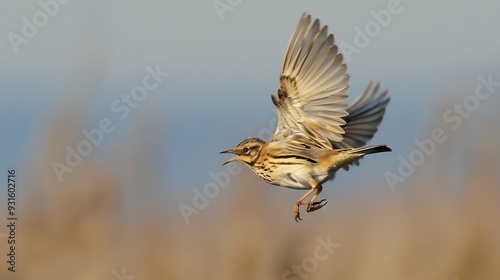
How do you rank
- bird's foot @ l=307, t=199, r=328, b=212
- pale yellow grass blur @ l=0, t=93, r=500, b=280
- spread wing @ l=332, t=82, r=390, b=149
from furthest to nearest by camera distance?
pale yellow grass blur @ l=0, t=93, r=500, b=280 → spread wing @ l=332, t=82, r=390, b=149 → bird's foot @ l=307, t=199, r=328, b=212

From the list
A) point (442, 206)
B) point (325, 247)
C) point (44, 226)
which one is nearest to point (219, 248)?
point (325, 247)

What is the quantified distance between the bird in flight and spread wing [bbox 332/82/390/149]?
340mm

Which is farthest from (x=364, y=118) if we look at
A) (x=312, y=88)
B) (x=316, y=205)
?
(x=316, y=205)

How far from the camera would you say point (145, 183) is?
4812 mm

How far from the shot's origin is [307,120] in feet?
10.1

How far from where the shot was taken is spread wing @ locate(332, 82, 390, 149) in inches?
141

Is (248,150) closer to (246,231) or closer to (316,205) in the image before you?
(316,205)

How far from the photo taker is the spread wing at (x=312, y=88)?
9.86 feet

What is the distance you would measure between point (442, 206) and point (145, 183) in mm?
1748

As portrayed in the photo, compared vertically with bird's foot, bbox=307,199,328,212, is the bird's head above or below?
above

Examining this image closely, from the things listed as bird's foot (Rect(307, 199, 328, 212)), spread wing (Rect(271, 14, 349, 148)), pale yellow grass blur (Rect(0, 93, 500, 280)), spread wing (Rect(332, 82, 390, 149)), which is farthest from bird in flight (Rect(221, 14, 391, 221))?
pale yellow grass blur (Rect(0, 93, 500, 280))

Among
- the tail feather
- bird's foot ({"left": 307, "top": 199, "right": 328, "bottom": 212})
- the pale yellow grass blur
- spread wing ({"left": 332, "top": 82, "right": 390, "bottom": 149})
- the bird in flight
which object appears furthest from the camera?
the pale yellow grass blur

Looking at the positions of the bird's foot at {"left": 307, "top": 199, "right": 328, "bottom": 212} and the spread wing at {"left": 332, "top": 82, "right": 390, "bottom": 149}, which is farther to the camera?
the spread wing at {"left": 332, "top": 82, "right": 390, "bottom": 149}

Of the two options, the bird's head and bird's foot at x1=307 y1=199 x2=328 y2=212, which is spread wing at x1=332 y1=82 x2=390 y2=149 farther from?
bird's foot at x1=307 y1=199 x2=328 y2=212
